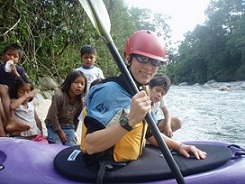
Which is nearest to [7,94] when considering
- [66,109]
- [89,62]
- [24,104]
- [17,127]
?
[24,104]

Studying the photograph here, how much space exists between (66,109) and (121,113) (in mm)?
1844

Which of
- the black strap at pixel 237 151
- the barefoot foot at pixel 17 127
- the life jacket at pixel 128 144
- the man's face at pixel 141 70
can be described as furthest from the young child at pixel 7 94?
the black strap at pixel 237 151

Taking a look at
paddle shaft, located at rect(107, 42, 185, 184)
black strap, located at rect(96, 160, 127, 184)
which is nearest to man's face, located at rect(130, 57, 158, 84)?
paddle shaft, located at rect(107, 42, 185, 184)

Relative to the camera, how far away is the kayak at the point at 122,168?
139cm

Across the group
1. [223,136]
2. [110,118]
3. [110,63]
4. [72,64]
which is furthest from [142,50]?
[110,63]

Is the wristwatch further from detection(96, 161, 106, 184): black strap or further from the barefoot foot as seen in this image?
the barefoot foot

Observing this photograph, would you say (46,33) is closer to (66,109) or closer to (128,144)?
(66,109)

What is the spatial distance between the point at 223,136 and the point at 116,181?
13.7 ft

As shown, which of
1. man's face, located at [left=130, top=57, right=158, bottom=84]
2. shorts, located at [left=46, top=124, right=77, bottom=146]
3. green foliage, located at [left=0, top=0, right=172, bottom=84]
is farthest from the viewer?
green foliage, located at [left=0, top=0, right=172, bottom=84]

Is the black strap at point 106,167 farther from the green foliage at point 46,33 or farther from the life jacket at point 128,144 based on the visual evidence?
the green foliage at point 46,33

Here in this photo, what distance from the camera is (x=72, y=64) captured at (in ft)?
24.2

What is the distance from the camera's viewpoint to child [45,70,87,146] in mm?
3029

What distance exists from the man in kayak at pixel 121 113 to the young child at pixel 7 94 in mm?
1504

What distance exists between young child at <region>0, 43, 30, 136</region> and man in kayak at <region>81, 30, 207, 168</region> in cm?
150
